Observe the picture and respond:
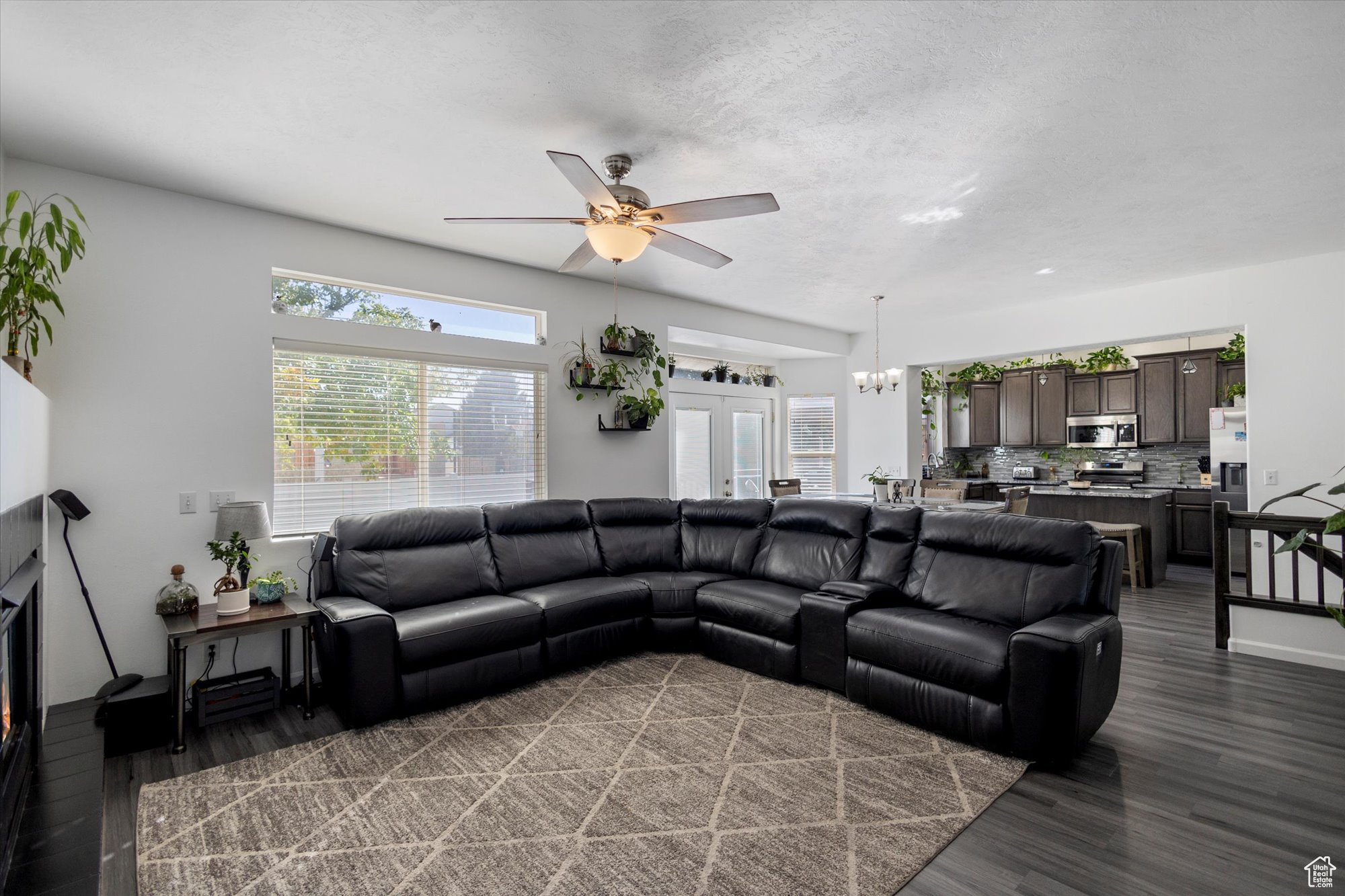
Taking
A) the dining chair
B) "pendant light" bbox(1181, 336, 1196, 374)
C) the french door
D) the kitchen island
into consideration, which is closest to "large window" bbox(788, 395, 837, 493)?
the french door

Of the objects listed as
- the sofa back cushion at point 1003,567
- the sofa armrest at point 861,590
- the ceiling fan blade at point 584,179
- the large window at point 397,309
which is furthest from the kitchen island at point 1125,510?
the ceiling fan blade at point 584,179

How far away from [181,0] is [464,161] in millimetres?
1232

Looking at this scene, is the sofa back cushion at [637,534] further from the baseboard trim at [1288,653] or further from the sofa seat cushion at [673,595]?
the baseboard trim at [1288,653]

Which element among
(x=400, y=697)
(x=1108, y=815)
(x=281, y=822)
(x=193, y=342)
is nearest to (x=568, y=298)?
(x=193, y=342)

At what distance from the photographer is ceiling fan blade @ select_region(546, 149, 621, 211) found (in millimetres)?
2240

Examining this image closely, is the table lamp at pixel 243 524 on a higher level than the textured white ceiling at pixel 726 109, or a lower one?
lower

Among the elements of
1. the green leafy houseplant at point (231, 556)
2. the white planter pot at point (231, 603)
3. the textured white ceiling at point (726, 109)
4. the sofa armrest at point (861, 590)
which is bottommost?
the sofa armrest at point (861, 590)

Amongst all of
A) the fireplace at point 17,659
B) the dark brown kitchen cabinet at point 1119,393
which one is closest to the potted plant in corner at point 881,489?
the dark brown kitchen cabinet at point 1119,393

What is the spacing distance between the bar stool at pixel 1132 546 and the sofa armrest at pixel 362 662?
6176mm

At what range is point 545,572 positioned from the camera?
431 cm

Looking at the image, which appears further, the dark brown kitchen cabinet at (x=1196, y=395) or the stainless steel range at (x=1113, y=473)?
the stainless steel range at (x=1113, y=473)

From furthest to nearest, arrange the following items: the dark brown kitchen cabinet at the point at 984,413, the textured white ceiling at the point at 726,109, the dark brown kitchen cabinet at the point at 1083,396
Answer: the dark brown kitchen cabinet at the point at 984,413, the dark brown kitchen cabinet at the point at 1083,396, the textured white ceiling at the point at 726,109

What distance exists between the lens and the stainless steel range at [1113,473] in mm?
7973

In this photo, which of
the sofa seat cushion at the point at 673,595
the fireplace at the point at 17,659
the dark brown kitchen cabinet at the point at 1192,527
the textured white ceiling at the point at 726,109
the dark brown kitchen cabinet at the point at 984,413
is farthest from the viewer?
the dark brown kitchen cabinet at the point at 984,413
